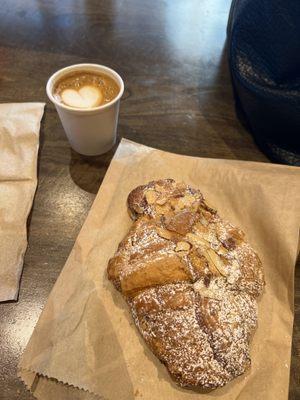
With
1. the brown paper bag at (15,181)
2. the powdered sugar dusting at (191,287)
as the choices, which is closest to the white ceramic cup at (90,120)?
the brown paper bag at (15,181)

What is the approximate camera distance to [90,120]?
965mm

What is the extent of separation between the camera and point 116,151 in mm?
1046

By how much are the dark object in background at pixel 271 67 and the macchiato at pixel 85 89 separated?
37 centimetres

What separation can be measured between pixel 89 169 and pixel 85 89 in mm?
235

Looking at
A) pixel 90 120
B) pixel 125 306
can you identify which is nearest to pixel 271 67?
pixel 90 120

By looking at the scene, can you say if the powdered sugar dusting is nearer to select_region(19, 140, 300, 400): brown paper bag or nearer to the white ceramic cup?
select_region(19, 140, 300, 400): brown paper bag

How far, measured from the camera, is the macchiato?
0.97m

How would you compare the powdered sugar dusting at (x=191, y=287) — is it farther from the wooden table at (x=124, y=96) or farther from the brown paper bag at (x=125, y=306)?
the wooden table at (x=124, y=96)

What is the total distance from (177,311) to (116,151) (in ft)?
1.71

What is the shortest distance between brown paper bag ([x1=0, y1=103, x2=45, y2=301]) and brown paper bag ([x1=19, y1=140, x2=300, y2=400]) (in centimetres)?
14

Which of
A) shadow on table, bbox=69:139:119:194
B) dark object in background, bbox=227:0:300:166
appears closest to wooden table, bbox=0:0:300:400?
shadow on table, bbox=69:139:119:194

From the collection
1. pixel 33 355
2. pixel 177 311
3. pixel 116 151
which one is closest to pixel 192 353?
pixel 177 311

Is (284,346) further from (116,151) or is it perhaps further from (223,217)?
(116,151)

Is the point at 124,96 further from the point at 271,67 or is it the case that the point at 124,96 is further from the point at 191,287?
the point at 191,287
